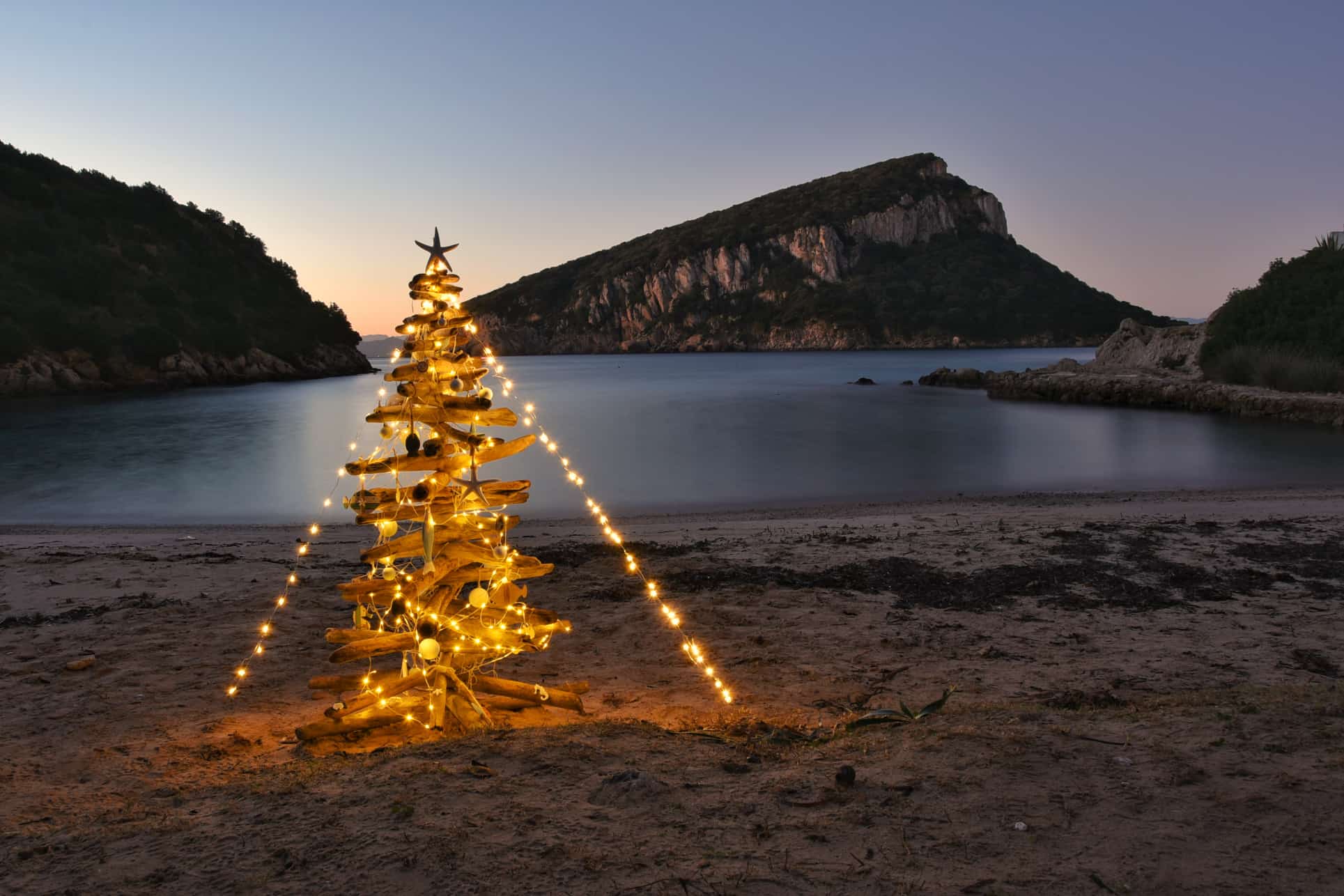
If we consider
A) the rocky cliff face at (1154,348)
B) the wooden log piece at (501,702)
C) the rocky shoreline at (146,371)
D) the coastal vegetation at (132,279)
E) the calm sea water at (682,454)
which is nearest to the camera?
the wooden log piece at (501,702)

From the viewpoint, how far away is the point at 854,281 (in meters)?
166

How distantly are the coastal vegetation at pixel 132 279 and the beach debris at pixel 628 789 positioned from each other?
183 ft

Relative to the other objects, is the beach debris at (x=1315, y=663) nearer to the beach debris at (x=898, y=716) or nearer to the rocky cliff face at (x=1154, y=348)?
the beach debris at (x=898, y=716)

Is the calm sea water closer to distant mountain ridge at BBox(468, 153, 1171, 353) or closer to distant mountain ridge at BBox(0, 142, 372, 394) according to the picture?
distant mountain ridge at BBox(0, 142, 372, 394)

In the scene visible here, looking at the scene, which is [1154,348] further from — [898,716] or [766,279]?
[766,279]

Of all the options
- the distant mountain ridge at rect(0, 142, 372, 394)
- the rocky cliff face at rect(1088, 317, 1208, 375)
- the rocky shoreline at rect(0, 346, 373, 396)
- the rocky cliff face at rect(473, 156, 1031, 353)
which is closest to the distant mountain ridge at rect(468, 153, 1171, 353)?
the rocky cliff face at rect(473, 156, 1031, 353)

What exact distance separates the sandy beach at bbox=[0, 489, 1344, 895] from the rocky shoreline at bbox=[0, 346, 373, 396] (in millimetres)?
47284

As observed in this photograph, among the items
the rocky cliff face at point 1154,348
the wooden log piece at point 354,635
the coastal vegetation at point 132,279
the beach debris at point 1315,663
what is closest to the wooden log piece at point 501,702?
the wooden log piece at point 354,635

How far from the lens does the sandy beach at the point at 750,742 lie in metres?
3.04

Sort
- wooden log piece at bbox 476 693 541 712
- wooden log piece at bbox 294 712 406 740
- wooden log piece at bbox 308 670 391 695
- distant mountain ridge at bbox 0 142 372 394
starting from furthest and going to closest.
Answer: distant mountain ridge at bbox 0 142 372 394 → wooden log piece at bbox 476 693 541 712 → wooden log piece at bbox 308 670 391 695 → wooden log piece at bbox 294 712 406 740

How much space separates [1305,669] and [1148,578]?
109 inches

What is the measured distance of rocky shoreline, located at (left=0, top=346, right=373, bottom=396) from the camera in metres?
47.2

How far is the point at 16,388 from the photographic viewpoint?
152 ft

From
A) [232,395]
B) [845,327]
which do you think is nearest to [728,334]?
[845,327]
